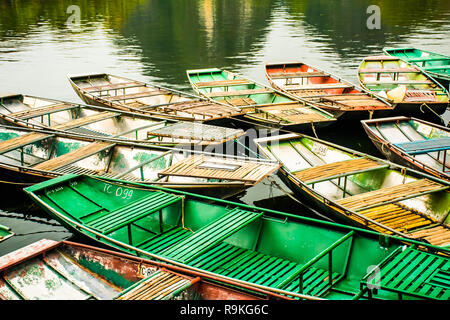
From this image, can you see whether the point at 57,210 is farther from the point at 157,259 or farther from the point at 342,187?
the point at 342,187

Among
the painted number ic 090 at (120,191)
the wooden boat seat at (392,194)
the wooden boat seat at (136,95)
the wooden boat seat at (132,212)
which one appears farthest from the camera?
the wooden boat seat at (136,95)

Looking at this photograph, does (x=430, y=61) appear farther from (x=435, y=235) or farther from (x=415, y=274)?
(x=415, y=274)

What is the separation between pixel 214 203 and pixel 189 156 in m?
3.14

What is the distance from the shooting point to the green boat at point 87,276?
29.3 feet

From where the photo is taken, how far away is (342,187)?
1492cm

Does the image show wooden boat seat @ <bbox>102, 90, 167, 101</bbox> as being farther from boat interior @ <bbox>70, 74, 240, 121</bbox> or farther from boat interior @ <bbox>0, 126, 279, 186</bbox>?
boat interior @ <bbox>0, 126, 279, 186</bbox>

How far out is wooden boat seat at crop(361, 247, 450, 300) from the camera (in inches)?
325

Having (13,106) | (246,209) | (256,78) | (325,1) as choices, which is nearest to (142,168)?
(246,209)

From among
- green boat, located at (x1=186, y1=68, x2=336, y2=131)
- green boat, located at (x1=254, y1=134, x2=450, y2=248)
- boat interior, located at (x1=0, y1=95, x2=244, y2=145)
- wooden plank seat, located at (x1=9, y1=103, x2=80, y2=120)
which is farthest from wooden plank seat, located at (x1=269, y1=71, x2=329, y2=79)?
wooden plank seat, located at (x1=9, y1=103, x2=80, y2=120)

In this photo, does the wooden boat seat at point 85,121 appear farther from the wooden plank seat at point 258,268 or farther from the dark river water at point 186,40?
the wooden plank seat at point 258,268

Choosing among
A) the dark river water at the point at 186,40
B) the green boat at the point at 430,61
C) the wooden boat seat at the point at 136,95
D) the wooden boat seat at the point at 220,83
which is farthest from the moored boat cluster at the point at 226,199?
the green boat at the point at 430,61

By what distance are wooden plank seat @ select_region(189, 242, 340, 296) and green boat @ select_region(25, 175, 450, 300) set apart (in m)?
0.02

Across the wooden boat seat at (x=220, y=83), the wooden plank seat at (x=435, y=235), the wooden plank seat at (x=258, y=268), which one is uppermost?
the wooden boat seat at (x=220, y=83)

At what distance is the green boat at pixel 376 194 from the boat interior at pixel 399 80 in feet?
22.9
